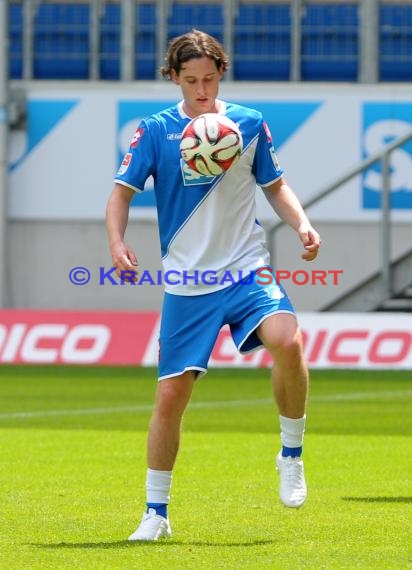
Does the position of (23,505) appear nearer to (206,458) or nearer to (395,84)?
(206,458)

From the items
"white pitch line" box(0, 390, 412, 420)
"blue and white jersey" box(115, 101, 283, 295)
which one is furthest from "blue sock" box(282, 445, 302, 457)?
"white pitch line" box(0, 390, 412, 420)

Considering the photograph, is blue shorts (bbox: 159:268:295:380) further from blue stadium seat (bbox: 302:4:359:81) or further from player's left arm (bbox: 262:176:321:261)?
blue stadium seat (bbox: 302:4:359:81)

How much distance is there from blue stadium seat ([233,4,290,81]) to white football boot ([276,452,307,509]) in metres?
19.5

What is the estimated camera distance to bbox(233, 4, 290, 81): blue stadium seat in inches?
1018

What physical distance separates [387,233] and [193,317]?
14.5 metres

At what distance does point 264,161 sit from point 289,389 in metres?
0.98

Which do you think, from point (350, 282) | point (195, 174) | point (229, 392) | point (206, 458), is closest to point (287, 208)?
point (195, 174)

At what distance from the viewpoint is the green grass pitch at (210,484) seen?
6277mm

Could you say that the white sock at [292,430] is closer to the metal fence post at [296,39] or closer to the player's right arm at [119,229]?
the player's right arm at [119,229]

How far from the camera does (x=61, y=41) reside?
2623 cm

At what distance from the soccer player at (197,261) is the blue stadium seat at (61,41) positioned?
19796 mm

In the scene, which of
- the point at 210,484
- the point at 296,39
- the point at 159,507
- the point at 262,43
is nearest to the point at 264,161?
the point at 159,507

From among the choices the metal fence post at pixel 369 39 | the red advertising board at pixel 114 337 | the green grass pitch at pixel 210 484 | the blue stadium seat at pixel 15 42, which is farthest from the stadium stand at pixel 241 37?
the green grass pitch at pixel 210 484

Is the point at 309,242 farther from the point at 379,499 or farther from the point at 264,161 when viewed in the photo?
the point at 379,499
